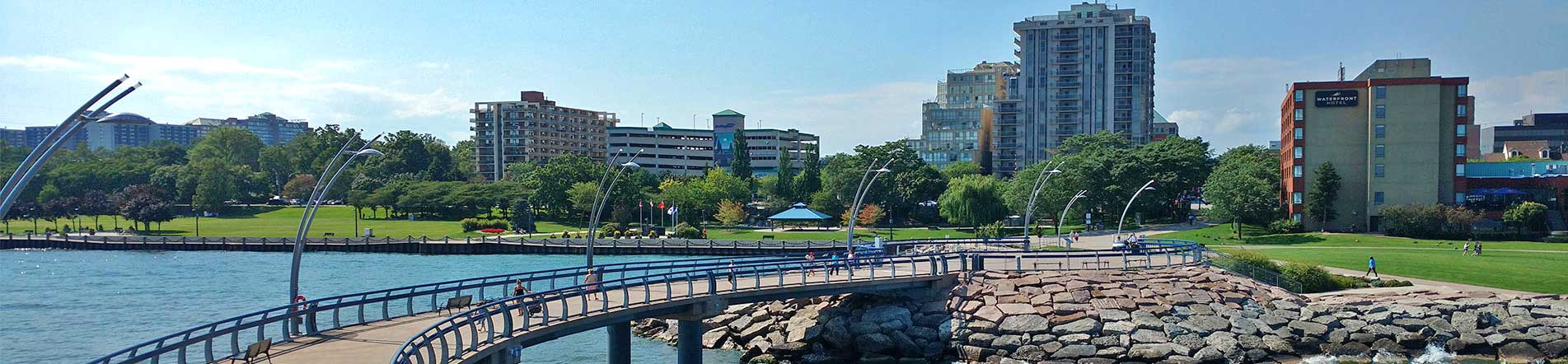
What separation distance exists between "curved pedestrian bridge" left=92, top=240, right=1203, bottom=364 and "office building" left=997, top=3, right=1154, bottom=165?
134 m

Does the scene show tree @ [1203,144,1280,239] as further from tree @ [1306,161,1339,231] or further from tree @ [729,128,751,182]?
tree @ [729,128,751,182]

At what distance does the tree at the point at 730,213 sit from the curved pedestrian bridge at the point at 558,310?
63148 mm

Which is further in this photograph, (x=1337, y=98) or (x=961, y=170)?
(x=961, y=170)

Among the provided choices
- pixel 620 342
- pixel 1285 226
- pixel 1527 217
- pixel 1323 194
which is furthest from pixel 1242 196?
pixel 620 342

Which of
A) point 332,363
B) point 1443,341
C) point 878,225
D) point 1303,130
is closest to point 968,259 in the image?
point 1443,341

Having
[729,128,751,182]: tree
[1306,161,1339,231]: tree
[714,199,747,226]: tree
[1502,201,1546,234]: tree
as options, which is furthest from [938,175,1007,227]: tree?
[729,128,751,182]: tree

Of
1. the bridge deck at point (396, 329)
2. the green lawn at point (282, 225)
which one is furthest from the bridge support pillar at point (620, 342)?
the green lawn at point (282, 225)

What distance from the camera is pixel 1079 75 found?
18425 centimetres

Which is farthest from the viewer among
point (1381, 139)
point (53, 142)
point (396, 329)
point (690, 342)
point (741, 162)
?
point (741, 162)

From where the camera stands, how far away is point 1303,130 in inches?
3551

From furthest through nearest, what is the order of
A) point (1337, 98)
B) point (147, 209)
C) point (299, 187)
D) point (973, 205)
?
1. point (299, 187)
2. point (147, 209)
3. point (973, 205)
4. point (1337, 98)

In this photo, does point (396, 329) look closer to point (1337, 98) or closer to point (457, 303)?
point (457, 303)

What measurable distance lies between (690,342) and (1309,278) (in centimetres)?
2778

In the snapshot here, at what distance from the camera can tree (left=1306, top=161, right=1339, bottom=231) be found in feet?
288
